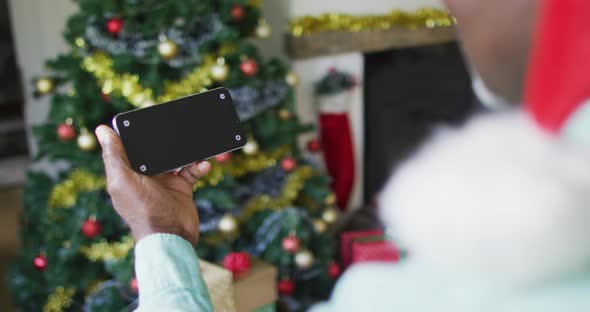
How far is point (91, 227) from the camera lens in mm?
1702

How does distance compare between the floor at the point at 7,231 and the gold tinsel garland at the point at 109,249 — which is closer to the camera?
the gold tinsel garland at the point at 109,249

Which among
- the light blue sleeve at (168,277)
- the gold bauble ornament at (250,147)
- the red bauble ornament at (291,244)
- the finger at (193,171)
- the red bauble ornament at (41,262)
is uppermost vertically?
the finger at (193,171)

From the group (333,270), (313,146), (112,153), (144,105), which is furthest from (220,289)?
(313,146)

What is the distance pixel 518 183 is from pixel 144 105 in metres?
1.54

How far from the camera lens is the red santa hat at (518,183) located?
0.21 metres

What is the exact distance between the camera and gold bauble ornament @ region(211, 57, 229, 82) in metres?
1.75

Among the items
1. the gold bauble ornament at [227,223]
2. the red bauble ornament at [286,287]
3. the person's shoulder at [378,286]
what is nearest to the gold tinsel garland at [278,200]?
the gold bauble ornament at [227,223]

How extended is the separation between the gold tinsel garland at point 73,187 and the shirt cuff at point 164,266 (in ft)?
4.07

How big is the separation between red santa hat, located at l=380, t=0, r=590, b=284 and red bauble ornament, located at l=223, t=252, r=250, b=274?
148cm

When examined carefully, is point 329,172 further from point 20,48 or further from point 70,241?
point 20,48

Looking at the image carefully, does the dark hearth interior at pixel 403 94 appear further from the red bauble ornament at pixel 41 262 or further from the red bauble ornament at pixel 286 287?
the red bauble ornament at pixel 41 262

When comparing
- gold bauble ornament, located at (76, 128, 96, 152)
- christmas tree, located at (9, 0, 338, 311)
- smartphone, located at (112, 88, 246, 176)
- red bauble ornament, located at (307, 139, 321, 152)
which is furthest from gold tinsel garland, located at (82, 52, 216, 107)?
smartphone, located at (112, 88, 246, 176)

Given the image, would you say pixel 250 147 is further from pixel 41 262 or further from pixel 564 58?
pixel 564 58

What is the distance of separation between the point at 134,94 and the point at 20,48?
1216mm
